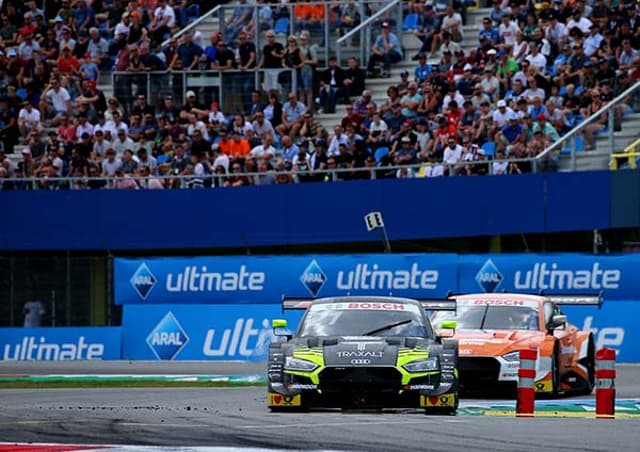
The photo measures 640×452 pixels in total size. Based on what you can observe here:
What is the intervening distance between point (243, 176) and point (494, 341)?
39.5 feet

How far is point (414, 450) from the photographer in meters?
12.0

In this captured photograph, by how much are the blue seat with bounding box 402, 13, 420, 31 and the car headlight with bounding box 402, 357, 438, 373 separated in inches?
726

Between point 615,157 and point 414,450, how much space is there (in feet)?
58.1

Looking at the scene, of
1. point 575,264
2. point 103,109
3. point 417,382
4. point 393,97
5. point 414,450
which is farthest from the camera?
point 103,109

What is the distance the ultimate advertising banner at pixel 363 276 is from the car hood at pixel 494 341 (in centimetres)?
784

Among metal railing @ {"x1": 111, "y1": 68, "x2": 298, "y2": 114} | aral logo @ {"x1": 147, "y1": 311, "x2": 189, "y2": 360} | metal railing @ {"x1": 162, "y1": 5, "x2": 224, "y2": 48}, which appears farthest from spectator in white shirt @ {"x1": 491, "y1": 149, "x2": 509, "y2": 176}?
metal railing @ {"x1": 162, "y1": 5, "x2": 224, "y2": 48}

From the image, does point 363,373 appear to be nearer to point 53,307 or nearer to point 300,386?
point 300,386

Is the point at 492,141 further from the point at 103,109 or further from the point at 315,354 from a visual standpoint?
the point at 315,354

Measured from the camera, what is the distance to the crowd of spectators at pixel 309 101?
97.1ft

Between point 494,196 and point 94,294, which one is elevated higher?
point 494,196

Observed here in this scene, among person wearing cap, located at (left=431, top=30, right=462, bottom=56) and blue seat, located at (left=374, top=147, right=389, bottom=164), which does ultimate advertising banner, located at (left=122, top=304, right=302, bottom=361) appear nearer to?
blue seat, located at (left=374, top=147, right=389, bottom=164)

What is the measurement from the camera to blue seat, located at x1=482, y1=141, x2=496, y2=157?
1171 inches

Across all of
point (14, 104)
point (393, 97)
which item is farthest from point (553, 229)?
point (14, 104)

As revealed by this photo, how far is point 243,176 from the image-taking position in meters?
31.5
